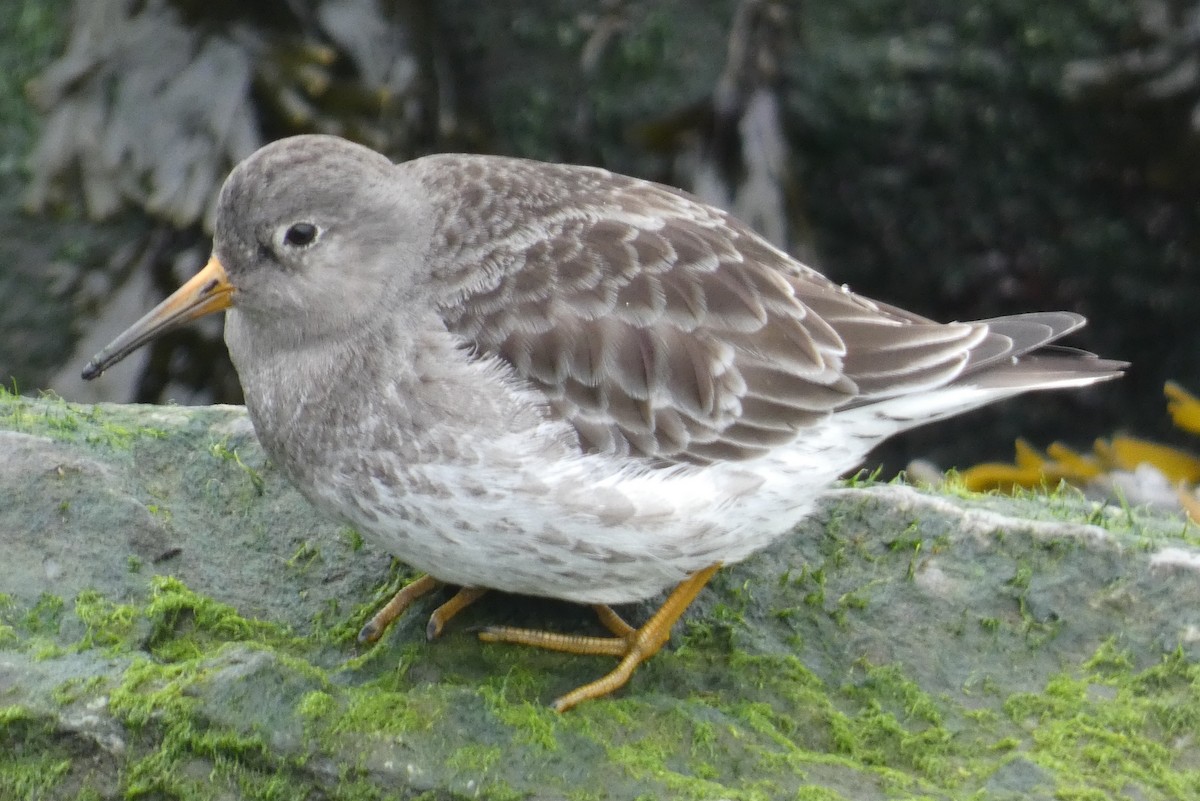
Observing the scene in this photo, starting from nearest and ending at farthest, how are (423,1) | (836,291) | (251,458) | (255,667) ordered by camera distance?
(255,667)
(836,291)
(251,458)
(423,1)

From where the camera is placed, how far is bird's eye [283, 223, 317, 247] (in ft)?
13.0

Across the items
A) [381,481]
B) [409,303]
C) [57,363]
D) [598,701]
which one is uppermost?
[409,303]

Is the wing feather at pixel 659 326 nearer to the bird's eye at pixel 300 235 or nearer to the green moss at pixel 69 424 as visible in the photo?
the bird's eye at pixel 300 235

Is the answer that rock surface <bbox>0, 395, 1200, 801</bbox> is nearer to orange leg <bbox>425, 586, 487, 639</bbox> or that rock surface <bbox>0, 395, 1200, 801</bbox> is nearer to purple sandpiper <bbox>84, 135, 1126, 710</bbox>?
orange leg <bbox>425, 586, 487, 639</bbox>

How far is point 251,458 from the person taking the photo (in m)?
4.55

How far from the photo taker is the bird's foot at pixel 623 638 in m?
3.93

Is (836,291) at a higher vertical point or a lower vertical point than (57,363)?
higher

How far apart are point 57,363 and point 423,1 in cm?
261

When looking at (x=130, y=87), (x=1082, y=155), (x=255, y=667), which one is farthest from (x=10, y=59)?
(x=1082, y=155)

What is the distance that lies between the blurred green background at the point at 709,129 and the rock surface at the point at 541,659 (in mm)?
2336

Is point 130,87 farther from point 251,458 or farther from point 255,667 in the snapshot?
point 255,667

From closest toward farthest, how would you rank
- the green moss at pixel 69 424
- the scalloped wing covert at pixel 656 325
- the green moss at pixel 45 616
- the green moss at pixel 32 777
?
the green moss at pixel 32 777
the green moss at pixel 45 616
the scalloped wing covert at pixel 656 325
the green moss at pixel 69 424

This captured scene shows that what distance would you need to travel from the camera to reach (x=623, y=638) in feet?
13.2

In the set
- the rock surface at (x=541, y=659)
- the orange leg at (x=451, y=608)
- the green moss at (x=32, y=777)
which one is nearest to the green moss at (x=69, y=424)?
the rock surface at (x=541, y=659)
